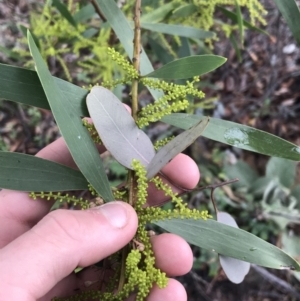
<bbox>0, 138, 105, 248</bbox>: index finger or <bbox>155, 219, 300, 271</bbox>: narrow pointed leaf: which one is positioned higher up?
<bbox>155, 219, 300, 271</bbox>: narrow pointed leaf

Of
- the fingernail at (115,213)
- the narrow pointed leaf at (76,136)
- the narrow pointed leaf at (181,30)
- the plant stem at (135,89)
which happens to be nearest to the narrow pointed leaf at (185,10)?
the narrow pointed leaf at (181,30)

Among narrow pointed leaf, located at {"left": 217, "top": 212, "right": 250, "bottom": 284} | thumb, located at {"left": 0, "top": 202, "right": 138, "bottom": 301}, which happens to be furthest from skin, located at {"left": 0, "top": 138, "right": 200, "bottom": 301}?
narrow pointed leaf, located at {"left": 217, "top": 212, "right": 250, "bottom": 284}

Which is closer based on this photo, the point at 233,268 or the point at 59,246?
the point at 59,246

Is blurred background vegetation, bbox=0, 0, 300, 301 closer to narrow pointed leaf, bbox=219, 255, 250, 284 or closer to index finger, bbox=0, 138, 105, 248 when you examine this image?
index finger, bbox=0, 138, 105, 248

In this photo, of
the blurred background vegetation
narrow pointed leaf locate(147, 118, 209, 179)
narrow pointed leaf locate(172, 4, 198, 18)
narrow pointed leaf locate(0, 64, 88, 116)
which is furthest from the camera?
the blurred background vegetation

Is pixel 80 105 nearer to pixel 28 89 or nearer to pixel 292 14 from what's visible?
pixel 28 89

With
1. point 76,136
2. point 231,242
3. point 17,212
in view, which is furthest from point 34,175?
point 231,242
